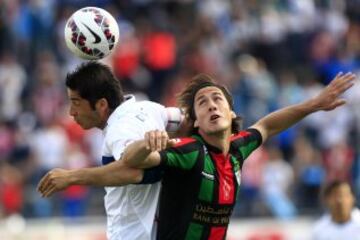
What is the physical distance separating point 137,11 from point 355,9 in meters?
3.65

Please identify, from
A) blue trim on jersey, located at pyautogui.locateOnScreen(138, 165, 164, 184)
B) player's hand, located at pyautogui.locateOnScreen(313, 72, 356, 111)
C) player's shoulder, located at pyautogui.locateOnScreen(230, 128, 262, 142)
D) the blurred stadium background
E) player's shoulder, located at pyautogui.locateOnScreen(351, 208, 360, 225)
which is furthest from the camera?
the blurred stadium background

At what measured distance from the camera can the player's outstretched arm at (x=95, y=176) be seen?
8.17 m

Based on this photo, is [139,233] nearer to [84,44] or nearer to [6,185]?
[84,44]

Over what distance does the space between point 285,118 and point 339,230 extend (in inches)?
109

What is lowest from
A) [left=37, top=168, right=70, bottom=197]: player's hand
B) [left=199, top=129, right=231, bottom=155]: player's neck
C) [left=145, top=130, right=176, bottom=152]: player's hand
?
[left=37, top=168, right=70, bottom=197]: player's hand

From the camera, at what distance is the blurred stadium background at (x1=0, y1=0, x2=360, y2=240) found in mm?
17547

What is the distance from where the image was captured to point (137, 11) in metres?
21.5

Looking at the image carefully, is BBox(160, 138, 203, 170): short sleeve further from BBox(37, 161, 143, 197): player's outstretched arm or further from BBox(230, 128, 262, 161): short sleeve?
BBox(230, 128, 262, 161): short sleeve

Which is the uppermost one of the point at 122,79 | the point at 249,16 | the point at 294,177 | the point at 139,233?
the point at 249,16

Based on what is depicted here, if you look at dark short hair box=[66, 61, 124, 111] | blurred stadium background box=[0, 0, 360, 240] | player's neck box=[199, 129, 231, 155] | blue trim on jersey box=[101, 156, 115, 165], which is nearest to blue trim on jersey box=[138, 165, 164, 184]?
blue trim on jersey box=[101, 156, 115, 165]

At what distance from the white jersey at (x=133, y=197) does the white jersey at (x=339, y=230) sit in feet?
11.4

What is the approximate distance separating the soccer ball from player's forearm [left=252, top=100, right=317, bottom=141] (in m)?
1.30

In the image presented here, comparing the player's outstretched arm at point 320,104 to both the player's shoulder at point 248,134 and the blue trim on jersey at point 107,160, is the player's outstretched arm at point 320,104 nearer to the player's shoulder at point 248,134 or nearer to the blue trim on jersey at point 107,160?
the player's shoulder at point 248,134

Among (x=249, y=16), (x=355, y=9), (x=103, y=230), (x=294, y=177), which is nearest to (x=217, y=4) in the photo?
(x=249, y=16)
